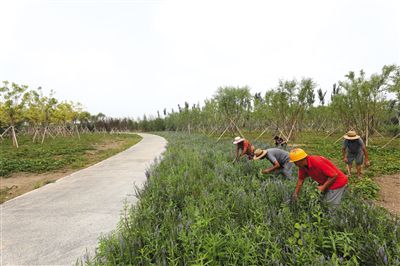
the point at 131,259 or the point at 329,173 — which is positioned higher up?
the point at 329,173

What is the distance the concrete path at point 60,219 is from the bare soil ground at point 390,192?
16.5 feet

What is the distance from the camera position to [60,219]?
3225 mm

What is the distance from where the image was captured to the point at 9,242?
2.63m

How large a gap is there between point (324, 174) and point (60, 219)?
4423mm

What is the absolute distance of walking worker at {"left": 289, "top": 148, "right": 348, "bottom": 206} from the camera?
2.85 m

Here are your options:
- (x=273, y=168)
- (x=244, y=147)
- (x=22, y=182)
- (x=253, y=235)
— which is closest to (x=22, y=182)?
(x=22, y=182)

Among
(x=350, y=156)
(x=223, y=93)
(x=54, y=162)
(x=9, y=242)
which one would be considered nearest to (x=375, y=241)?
(x=9, y=242)

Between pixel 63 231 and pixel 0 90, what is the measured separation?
1679 cm

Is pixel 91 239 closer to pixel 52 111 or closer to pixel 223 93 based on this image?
pixel 223 93

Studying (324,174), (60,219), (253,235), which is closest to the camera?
(253,235)

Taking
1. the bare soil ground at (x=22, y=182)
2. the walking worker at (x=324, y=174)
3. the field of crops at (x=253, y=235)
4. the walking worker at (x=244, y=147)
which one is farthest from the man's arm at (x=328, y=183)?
the bare soil ground at (x=22, y=182)

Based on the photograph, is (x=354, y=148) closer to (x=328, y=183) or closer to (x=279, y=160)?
(x=279, y=160)

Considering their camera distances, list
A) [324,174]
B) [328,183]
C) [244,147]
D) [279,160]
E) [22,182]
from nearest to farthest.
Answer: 1. [328,183]
2. [324,174]
3. [279,160]
4. [244,147]
5. [22,182]

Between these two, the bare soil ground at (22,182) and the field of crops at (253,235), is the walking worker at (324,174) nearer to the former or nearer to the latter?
the field of crops at (253,235)
